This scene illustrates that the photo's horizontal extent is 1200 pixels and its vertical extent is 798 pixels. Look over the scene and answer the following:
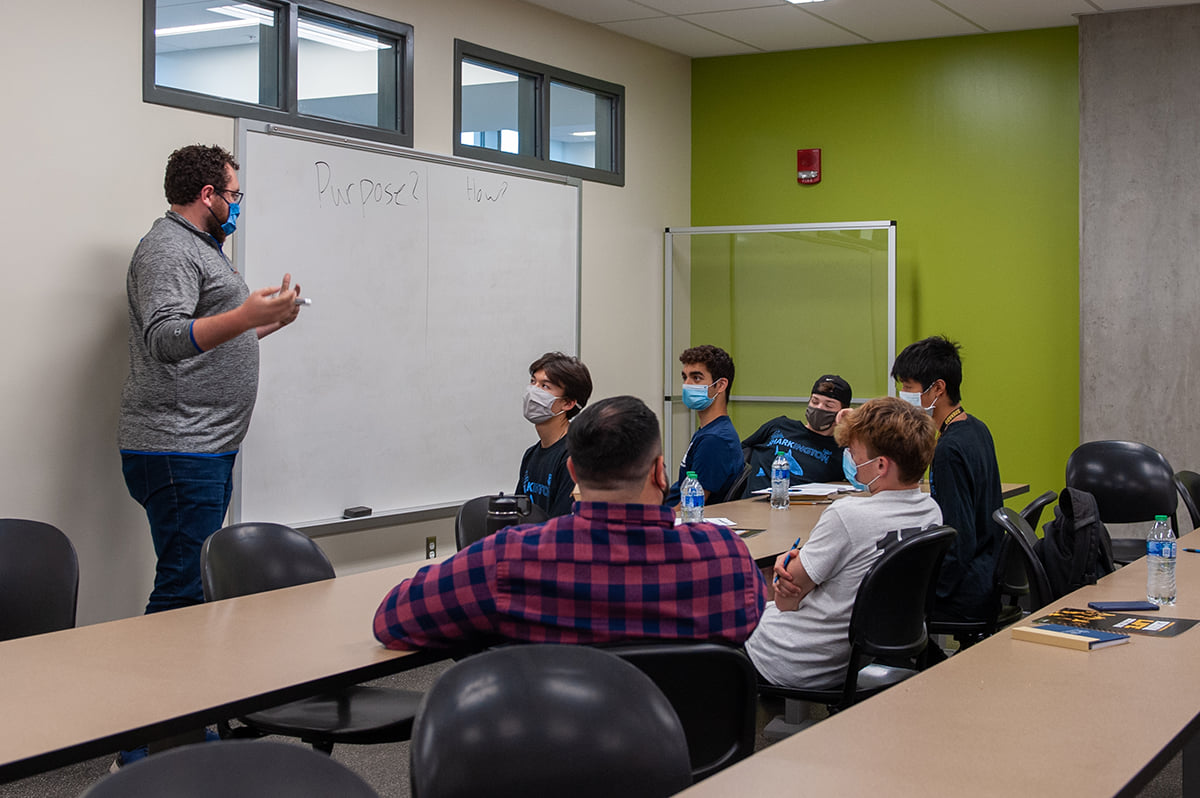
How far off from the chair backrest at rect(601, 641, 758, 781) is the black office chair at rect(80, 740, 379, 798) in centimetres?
75

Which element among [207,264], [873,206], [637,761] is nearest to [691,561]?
[637,761]

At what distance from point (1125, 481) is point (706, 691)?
140 inches

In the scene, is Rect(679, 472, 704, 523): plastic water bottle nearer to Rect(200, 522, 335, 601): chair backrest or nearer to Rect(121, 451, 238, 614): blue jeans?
Rect(200, 522, 335, 601): chair backrest

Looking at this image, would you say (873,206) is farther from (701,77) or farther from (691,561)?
(691,561)

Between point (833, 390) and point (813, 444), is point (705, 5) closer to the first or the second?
point (833, 390)

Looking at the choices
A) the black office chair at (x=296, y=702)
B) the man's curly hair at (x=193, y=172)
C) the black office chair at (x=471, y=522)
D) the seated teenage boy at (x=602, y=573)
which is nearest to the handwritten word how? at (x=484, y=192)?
the man's curly hair at (x=193, y=172)

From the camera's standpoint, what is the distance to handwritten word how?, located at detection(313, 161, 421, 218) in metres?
4.83

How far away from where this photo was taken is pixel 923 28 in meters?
6.32

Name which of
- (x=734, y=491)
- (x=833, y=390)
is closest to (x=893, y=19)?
(x=833, y=390)

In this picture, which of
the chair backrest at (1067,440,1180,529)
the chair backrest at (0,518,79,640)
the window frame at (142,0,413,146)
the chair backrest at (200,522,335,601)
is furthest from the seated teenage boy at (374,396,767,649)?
the chair backrest at (1067,440,1180,529)

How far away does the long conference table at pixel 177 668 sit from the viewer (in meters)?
1.81

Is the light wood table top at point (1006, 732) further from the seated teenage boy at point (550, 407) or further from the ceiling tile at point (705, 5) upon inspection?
the ceiling tile at point (705, 5)

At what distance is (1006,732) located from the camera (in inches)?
70.4

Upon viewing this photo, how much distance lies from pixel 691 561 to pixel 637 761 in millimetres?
641
